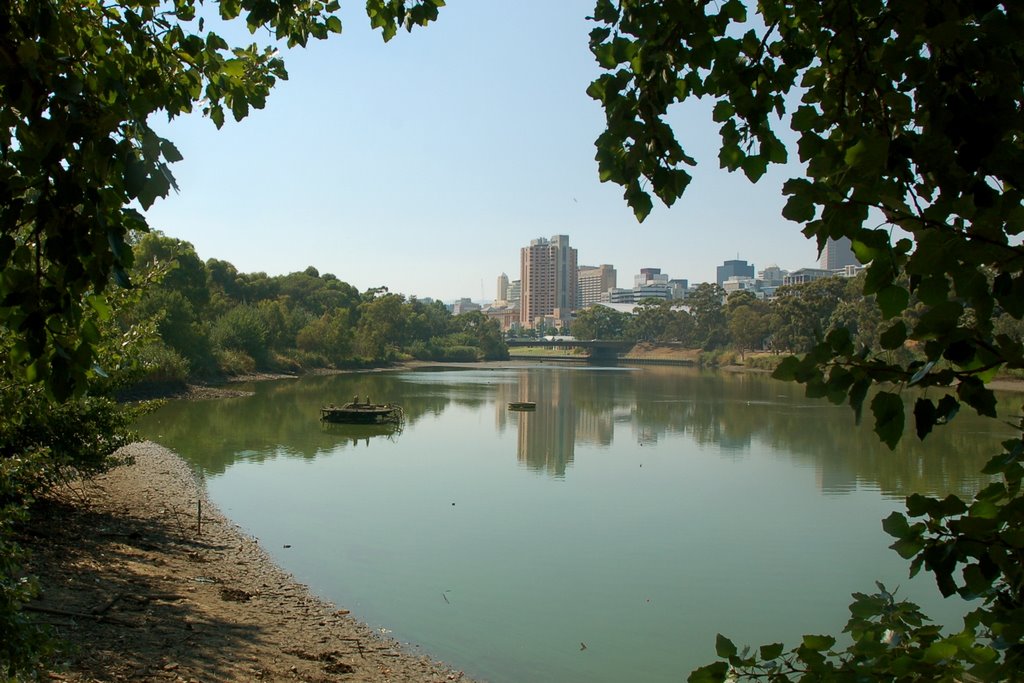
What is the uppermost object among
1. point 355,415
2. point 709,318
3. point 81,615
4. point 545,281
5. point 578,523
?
point 545,281

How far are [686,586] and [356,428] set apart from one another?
15.7 meters

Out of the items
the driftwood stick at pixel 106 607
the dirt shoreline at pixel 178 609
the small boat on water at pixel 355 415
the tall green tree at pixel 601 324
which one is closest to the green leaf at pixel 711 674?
the dirt shoreline at pixel 178 609

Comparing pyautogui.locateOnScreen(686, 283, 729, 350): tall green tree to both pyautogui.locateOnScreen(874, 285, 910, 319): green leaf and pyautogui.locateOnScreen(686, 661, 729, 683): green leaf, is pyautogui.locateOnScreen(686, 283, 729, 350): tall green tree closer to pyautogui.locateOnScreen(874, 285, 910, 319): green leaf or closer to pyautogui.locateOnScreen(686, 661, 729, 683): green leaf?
pyautogui.locateOnScreen(686, 661, 729, 683): green leaf

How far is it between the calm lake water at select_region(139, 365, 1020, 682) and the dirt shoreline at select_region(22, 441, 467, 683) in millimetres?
594

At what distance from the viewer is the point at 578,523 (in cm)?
1238

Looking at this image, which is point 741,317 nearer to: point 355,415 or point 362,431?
point 355,415

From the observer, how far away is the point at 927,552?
1.37 metres

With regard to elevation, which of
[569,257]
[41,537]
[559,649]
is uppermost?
[569,257]

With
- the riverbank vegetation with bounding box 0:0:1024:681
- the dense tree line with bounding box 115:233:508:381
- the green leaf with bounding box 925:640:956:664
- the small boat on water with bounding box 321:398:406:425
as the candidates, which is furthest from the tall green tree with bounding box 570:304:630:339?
the green leaf with bounding box 925:640:956:664

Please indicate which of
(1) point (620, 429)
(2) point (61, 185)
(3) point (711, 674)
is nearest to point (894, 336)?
(3) point (711, 674)

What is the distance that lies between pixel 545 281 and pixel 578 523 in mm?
158200

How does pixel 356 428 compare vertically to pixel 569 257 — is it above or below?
below

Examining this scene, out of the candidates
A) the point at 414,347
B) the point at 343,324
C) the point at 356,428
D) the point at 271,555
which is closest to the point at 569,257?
the point at 414,347

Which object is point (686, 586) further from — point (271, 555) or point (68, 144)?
point (68, 144)
